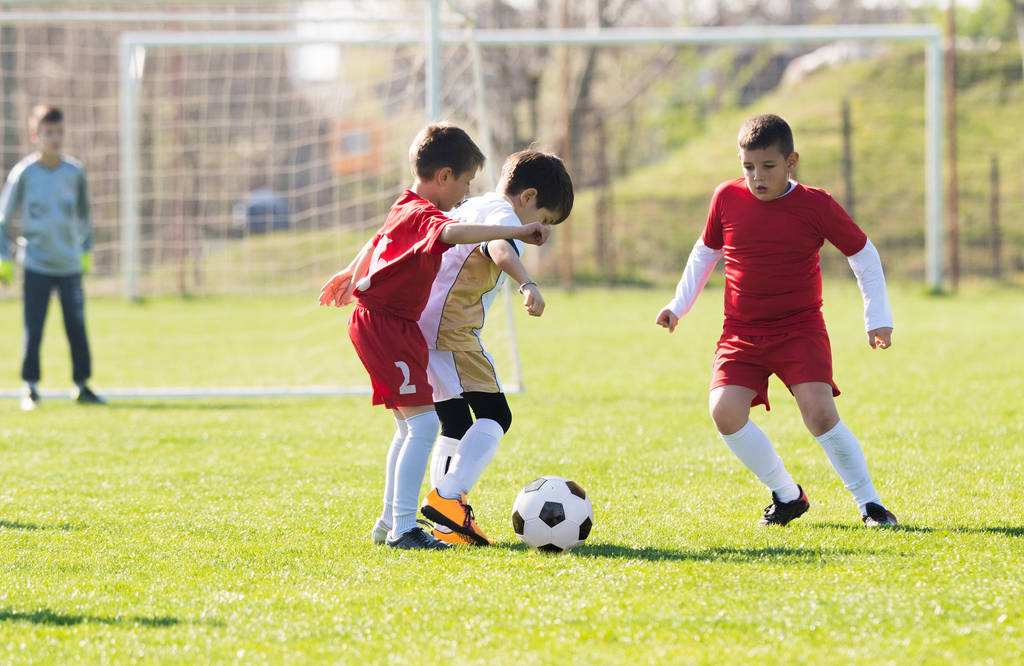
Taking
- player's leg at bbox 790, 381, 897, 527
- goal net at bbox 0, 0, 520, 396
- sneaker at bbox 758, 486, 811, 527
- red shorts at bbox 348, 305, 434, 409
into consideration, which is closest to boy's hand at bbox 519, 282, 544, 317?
red shorts at bbox 348, 305, 434, 409

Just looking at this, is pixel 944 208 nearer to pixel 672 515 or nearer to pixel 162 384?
pixel 162 384

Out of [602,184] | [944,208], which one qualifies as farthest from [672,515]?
[944,208]

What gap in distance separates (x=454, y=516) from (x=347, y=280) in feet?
3.39

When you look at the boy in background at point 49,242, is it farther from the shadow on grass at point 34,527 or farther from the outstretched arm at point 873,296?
the outstretched arm at point 873,296

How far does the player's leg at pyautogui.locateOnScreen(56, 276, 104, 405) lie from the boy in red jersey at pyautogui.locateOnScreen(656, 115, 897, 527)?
5.52m

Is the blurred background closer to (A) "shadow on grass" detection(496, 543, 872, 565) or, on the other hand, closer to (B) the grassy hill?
(B) the grassy hill

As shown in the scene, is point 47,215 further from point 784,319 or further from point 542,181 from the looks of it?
point 784,319

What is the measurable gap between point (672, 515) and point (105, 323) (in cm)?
1225

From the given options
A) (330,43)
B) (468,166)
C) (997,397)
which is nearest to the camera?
(468,166)

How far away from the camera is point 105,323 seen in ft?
53.6

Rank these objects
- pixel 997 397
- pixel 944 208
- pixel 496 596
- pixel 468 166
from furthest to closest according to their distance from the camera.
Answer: pixel 944 208 → pixel 997 397 → pixel 468 166 → pixel 496 596

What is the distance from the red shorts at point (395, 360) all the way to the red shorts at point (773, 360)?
1186 mm

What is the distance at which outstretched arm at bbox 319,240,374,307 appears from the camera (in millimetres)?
5023

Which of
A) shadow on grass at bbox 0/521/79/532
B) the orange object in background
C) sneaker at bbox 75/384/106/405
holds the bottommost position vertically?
shadow on grass at bbox 0/521/79/532
